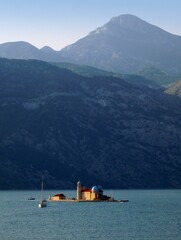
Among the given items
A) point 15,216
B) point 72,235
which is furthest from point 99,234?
point 15,216

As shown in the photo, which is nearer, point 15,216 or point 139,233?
point 139,233

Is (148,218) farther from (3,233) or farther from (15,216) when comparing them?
(3,233)

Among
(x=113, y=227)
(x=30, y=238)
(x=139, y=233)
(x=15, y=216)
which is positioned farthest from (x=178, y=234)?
(x=15, y=216)

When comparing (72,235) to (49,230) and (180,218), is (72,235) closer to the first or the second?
(49,230)

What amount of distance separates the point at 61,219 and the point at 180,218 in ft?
108

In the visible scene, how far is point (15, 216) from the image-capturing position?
19350 cm

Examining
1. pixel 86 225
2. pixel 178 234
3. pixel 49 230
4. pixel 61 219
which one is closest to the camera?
pixel 178 234

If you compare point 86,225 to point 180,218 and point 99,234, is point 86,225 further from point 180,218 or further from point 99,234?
point 180,218

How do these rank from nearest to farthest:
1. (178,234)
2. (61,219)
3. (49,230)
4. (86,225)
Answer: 1. (178,234)
2. (49,230)
3. (86,225)
4. (61,219)

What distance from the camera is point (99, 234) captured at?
141875 millimetres

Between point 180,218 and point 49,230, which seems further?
point 180,218

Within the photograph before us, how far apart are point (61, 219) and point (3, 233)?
42.8 m

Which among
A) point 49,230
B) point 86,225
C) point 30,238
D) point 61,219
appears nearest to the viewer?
point 30,238

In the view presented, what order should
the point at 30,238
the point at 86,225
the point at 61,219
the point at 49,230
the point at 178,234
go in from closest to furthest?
1. the point at 30,238
2. the point at 178,234
3. the point at 49,230
4. the point at 86,225
5. the point at 61,219
